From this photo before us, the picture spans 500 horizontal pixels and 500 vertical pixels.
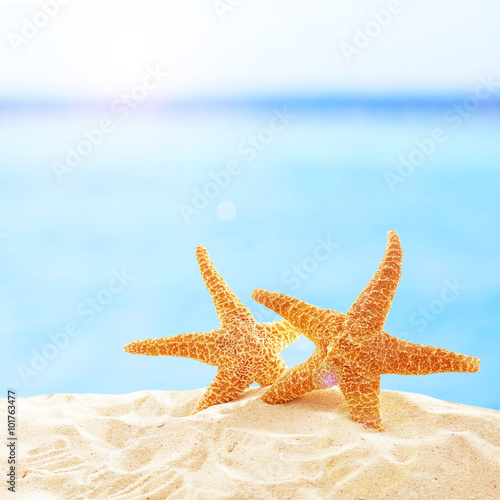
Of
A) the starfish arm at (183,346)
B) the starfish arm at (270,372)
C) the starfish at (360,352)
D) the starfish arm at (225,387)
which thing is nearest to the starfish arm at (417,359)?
the starfish at (360,352)

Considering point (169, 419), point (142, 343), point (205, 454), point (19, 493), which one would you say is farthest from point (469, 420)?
point (19, 493)

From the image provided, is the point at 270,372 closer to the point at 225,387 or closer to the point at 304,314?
the point at 225,387

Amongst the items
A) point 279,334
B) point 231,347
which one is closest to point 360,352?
point 279,334

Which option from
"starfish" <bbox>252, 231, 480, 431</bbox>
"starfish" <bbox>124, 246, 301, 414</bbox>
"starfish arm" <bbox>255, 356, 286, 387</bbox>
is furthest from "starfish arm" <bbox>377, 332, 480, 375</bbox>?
"starfish arm" <bbox>255, 356, 286, 387</bbox>

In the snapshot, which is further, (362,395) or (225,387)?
(225,387)

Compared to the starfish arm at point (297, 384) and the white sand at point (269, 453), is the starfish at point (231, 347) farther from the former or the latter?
the starfish arm at point (297, 384)
